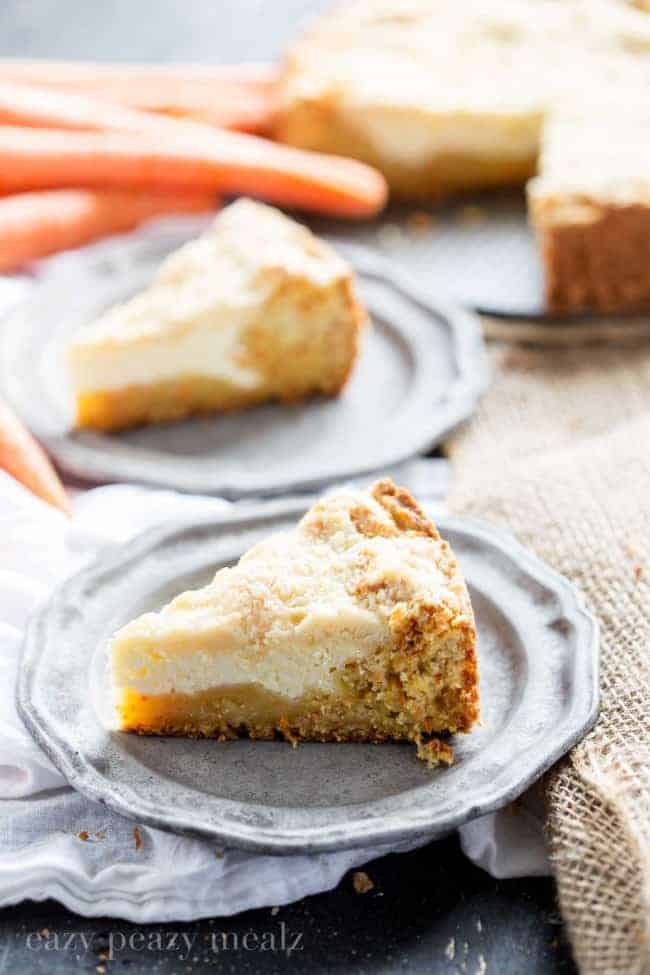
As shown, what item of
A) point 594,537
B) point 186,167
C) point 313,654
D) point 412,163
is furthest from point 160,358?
point 412,163

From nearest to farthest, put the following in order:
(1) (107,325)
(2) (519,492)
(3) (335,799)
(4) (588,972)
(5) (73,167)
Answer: (4) (588,972), (3) (335,799), (2) (519,492), (1) (107,325), (5) (73,167)

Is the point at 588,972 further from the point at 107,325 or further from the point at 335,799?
the point at 107,325

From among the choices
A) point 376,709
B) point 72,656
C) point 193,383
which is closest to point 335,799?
point 376,709

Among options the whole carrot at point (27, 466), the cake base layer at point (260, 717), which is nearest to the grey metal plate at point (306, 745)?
the cake base layer at point (260, 717)

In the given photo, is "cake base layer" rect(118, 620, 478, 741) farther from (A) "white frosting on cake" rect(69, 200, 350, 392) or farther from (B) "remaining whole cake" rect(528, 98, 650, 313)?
(B) "remaining whole cake" rect(528, 98, 650, 313)

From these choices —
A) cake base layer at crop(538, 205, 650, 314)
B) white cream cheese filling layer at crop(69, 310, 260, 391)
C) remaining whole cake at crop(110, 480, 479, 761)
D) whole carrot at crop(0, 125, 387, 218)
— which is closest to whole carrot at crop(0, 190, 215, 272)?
whole carrot at crop(0, 125, 387, 218)

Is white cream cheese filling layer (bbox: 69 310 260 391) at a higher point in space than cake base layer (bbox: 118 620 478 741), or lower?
lower

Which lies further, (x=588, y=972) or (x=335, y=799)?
(x=335, y=799)

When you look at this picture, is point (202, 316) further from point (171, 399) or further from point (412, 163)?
point (412, 163)
